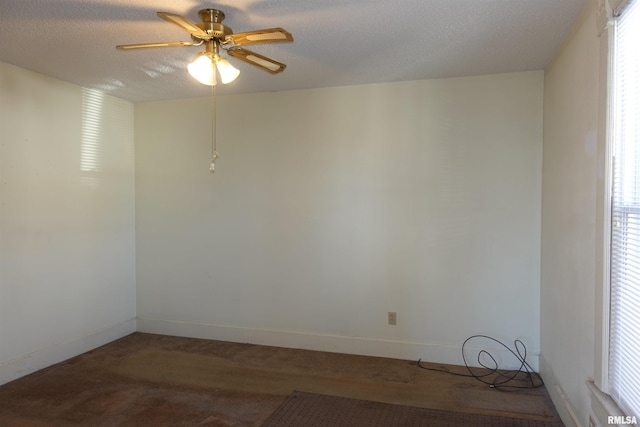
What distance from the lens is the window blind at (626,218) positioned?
5.24ft

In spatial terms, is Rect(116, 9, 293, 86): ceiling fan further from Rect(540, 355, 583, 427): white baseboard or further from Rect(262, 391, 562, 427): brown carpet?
Rect(540, 355, 583, 427): white baseboard

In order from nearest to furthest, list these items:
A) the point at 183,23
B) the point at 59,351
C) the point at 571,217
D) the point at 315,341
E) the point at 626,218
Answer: the point at 626,218, the point at 183,23, the point at 571,217, the point at 59,351, the point at 315,341

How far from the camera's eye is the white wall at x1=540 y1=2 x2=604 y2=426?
80.5 inches

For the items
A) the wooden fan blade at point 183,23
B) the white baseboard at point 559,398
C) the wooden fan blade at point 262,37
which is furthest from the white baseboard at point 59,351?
the white baseboard at point 559,398

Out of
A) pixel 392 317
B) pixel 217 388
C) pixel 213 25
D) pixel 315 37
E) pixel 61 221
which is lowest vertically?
pixel 217 388

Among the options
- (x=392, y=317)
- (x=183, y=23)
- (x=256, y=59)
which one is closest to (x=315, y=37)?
(x=256, y=59)

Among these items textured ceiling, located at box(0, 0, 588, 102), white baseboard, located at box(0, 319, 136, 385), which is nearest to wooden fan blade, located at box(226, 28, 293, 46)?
textured ceiling, located at box(0, 0, 588, 102)

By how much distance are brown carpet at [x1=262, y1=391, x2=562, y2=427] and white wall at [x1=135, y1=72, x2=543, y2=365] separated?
0.83 m

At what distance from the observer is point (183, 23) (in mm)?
1936

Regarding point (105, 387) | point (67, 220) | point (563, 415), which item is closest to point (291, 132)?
point (67, 220)

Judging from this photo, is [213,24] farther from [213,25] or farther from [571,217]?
[571,217]

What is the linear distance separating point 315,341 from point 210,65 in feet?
8.56

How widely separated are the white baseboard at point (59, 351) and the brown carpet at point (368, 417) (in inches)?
82.0

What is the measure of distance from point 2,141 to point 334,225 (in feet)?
8.75
